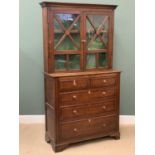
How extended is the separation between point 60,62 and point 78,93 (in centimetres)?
46

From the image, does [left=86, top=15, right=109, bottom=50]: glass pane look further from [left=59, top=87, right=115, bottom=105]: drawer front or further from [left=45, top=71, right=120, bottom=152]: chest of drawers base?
[left=59, top=87, right=115, bottom=105]: drawer front

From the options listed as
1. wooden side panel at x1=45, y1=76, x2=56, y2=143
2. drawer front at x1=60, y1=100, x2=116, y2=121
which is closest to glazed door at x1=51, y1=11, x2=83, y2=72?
wooden side panel at x1=45, y1=76, x2=56, y2=143

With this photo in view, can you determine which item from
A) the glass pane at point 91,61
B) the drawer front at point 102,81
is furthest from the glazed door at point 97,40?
the drawer front at point 102,81

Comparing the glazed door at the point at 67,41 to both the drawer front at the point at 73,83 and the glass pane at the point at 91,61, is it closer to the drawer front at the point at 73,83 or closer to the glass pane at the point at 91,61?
the glass pane at the point at 91,61

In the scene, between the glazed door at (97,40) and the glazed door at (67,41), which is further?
the glazed door at (97,40)

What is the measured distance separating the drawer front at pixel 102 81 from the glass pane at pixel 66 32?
47 centimetres

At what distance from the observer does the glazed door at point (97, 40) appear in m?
2.93

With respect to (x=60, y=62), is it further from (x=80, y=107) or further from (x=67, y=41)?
(x=80, y=107)

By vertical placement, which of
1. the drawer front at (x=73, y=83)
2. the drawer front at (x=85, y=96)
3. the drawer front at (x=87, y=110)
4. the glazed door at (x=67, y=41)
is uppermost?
the glazed door at (x=67, y=41)

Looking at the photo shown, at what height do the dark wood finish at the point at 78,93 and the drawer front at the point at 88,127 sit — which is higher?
the dark wood finish at the point at 78,93

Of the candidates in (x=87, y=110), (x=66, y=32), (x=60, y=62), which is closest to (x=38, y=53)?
(x=60, y=62)
